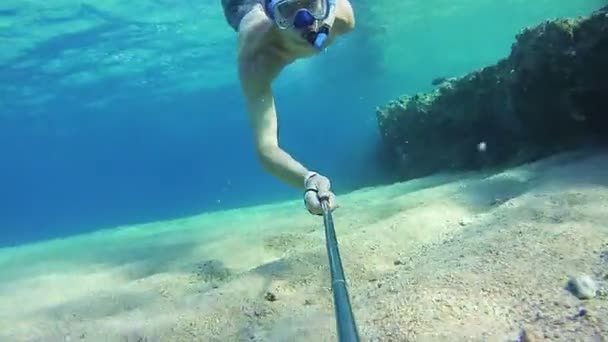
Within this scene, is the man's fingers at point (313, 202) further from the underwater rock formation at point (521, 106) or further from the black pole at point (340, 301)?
the underwater rock formation at point (521, 106)

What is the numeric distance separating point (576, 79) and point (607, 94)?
0.52 m

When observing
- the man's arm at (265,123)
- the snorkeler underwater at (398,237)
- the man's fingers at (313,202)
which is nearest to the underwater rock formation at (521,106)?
the snorkeler underwater at (398,237)

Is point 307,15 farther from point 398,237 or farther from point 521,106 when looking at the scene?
point 521,106

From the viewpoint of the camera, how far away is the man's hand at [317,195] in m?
3.77

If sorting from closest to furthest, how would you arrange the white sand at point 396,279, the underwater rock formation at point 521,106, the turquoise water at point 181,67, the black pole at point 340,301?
1. the black pole at point 340,301
2. the white sand at point 396,279
3. the underwater rock formation at point 521,106
4. the turquoise water at point 181,67

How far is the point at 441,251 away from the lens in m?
4.53

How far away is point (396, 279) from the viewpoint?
4066mm

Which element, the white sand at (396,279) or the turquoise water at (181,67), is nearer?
the white sand at (396,279)

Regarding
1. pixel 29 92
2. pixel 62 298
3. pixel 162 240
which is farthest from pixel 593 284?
pixel 29 92

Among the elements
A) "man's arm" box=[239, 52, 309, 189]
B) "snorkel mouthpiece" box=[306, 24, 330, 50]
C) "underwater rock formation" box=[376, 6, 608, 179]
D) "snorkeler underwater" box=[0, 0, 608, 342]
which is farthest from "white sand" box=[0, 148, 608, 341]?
"snorkel mouthpiece" box=[306, 24, 330, 50]

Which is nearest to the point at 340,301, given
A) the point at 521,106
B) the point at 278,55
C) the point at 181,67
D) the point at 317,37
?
the point at 317,37

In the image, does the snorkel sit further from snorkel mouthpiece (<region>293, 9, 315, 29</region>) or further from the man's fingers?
the man's fingers

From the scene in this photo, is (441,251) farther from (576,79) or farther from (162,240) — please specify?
(162,240)

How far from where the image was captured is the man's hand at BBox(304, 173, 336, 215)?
3773mm
